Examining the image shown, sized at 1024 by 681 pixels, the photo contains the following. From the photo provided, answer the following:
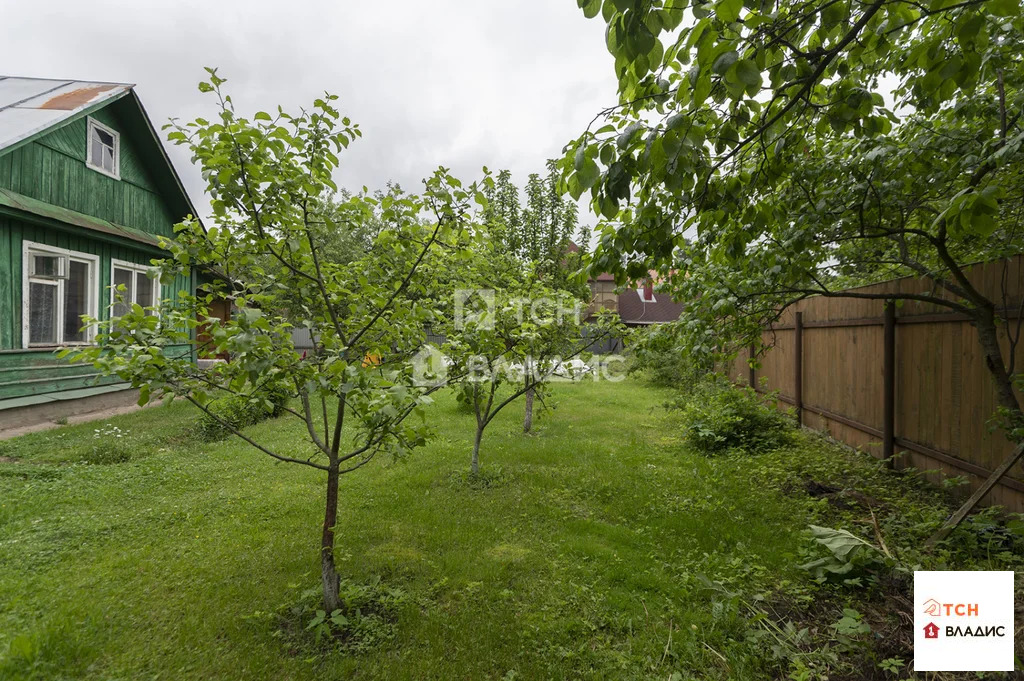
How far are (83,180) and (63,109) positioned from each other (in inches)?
46.6

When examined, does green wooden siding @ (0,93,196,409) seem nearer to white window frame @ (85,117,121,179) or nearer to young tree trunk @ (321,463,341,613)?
white window frame @ (85,117,121,179)

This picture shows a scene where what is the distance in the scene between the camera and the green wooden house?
7.66 m

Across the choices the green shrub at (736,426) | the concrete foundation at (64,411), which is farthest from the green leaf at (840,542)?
the concrete foundation at (64,411)

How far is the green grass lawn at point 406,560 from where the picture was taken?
8.71 feet

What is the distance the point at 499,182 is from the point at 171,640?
29.0ft

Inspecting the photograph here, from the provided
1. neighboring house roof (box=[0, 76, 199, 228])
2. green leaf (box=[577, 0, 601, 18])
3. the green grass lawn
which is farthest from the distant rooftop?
green leaf (box=[577, 0, 601, 18])

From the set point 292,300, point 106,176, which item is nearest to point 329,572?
point 292,300

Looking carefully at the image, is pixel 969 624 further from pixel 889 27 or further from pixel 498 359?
pixel 498 359

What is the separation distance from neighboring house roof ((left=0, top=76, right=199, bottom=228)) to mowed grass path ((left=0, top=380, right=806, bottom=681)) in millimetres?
5157

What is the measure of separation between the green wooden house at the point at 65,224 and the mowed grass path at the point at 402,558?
2.24 meters

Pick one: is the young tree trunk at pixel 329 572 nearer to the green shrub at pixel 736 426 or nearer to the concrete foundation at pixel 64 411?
the green shrub at pixel 736 426

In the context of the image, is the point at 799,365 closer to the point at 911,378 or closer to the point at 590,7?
the point at 911,378

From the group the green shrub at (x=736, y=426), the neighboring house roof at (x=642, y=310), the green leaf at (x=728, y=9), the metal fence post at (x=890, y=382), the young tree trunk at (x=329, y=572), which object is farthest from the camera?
the neighboring house roof at (x=642, y=310)

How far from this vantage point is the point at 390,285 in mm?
3412
